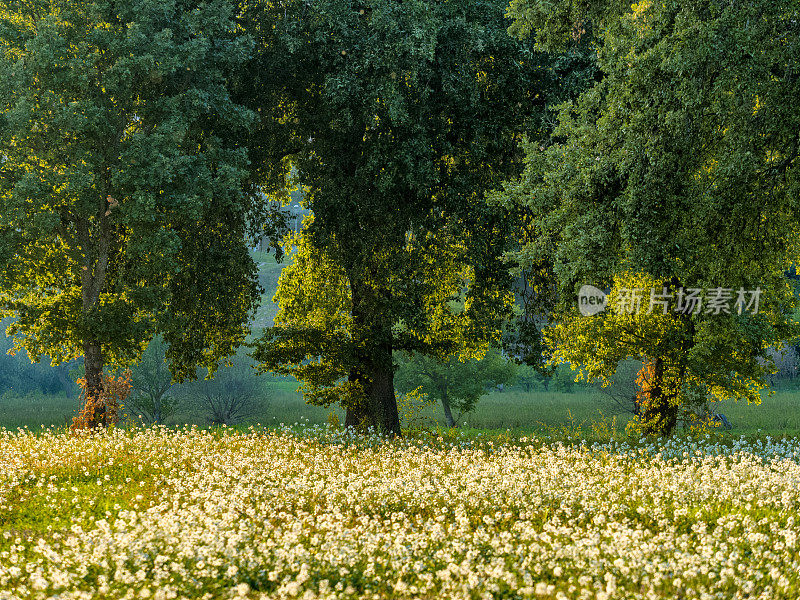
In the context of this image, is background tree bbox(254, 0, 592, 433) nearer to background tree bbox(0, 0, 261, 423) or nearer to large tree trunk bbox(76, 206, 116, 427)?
background tree bbox(0, 0, 261, 423)

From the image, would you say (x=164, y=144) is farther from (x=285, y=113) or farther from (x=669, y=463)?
(x=669, y=463)

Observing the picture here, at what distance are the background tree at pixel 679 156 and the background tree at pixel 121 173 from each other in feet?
26.1

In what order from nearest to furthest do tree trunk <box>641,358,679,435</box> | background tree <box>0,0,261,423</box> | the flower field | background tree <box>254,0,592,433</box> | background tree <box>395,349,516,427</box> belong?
the flower field, background tree <box>0,0,261,423</box>, background tree <box>254,0,592,433</box>, tree trunk <box>641,358,679,435</box>, background tree <box>395,349,516,427</box>

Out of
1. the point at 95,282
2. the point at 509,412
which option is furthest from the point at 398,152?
the point at 509,412

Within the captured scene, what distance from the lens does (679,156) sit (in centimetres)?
1322

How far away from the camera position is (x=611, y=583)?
5.54 metres

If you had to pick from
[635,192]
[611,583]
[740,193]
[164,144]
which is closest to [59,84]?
[164,144]

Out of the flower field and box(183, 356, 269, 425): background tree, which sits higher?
the flower field

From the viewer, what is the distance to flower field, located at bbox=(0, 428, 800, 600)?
20.3ft

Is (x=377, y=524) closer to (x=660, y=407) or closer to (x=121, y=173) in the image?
(x=121, y=173)

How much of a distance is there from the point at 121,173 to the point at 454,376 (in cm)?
2731

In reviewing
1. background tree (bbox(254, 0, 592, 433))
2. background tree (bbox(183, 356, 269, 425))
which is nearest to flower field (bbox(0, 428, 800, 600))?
background tree (bbox(254, 0, 592, 433))

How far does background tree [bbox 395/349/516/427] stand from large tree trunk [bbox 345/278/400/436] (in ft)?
64.0

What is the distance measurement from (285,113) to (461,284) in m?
7.21
